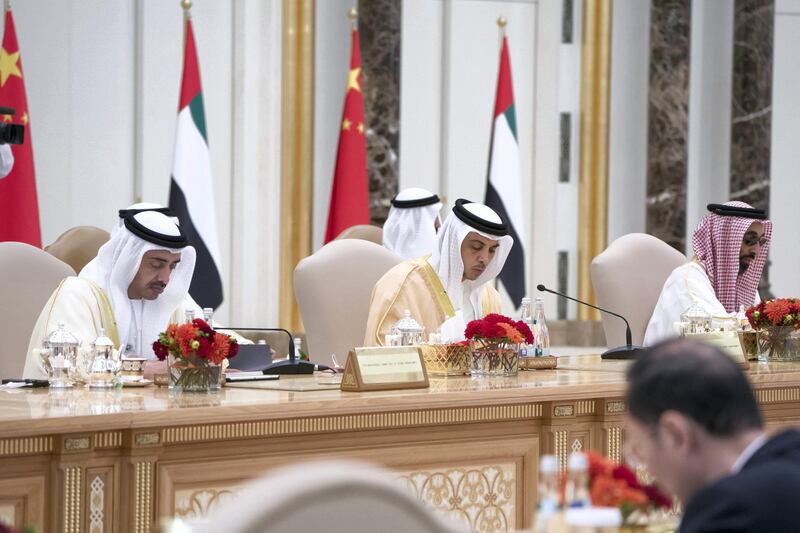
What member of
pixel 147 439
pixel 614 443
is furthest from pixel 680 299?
pixel 147 439

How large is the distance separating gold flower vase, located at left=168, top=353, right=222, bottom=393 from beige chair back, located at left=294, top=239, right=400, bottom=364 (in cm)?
206

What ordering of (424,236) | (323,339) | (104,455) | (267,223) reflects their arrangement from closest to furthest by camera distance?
1. (104,455)
2. (323,339)
3. (424,236)
4. (267,223)

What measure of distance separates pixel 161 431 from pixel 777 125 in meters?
7.37

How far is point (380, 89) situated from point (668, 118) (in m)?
2.19

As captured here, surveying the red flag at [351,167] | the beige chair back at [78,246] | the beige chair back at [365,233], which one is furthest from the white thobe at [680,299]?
the beige chair back at [78,246]

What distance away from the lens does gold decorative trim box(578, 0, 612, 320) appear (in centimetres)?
934

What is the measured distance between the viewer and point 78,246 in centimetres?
689

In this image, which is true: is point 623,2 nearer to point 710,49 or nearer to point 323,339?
point 710,49

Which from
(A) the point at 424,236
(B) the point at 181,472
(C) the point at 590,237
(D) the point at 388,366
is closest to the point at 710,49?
(C) the point at 590,237

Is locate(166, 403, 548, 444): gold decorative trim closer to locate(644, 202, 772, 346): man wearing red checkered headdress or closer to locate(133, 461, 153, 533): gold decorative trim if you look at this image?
locate(133, 461, 153, 533): gold decorative trim

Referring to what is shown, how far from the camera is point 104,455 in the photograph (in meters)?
3.31

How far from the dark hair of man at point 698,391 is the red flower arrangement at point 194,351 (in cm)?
218

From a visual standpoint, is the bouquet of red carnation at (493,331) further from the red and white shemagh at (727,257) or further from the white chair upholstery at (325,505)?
the white chair upholstery at (325,505)

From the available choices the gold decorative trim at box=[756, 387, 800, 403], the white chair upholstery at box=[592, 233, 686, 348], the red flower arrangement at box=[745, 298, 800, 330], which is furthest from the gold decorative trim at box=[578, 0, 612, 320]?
the gold decorative trim at box=[756, 387, 800, 403]
